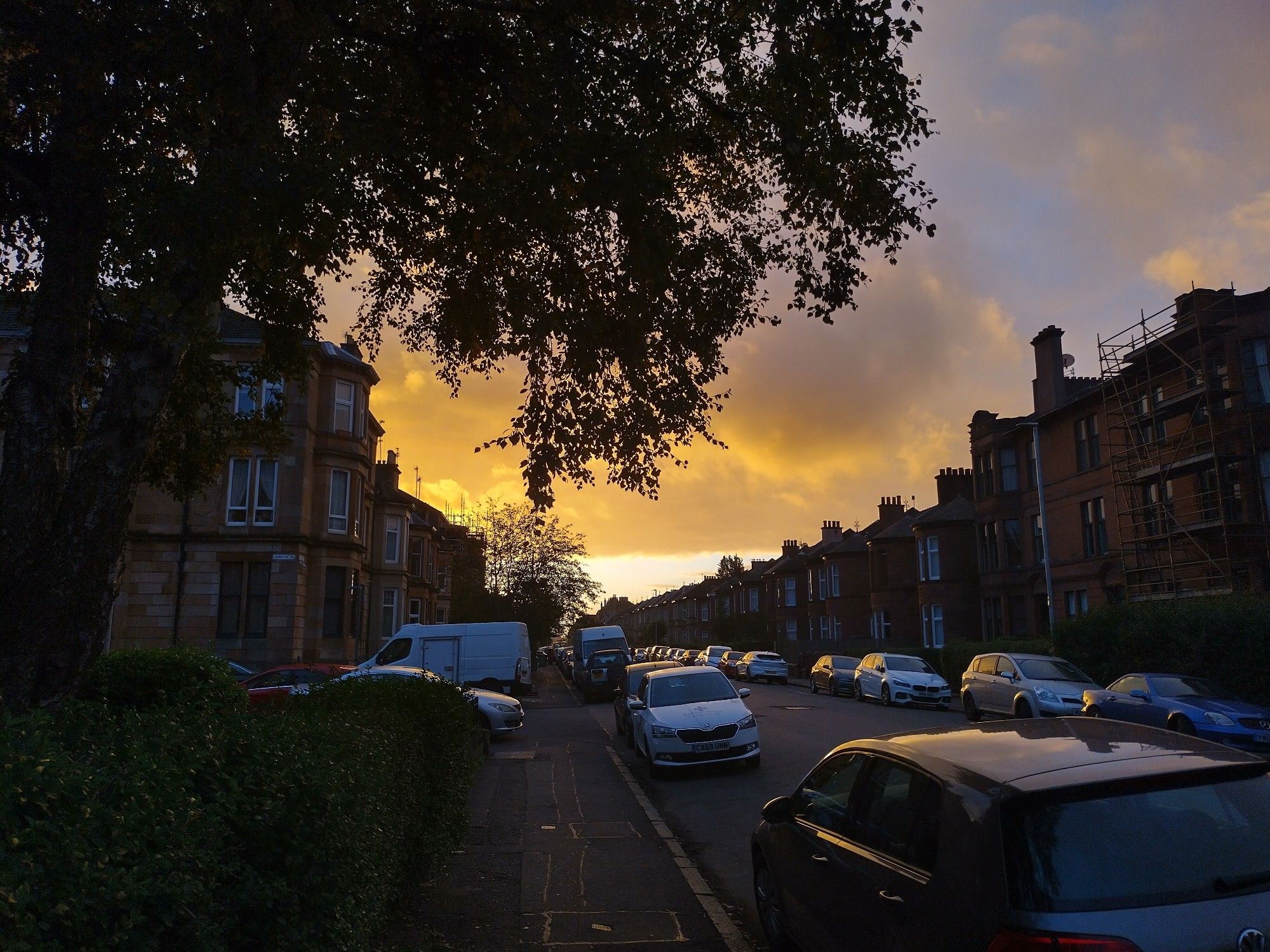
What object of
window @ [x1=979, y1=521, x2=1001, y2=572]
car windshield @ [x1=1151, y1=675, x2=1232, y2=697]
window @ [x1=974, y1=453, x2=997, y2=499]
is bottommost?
car windshield @ [x1=1151, y1=675, x2=1232, y2=697]

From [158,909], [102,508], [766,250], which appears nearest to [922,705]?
[766,250]

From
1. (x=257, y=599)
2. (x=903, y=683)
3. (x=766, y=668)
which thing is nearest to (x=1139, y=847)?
(x=903, y=683)

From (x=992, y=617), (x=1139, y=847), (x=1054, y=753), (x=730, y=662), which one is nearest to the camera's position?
(x=1139, y=847)

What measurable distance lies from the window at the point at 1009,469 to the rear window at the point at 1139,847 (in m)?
38.3

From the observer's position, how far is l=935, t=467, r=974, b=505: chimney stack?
49812 mm

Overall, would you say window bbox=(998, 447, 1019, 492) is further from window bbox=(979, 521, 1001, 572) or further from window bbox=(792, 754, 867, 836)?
window bbox=(792, 754, 867, 836)

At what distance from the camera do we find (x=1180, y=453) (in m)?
29.7

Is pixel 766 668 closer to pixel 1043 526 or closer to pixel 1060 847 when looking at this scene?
pixel 1043 526

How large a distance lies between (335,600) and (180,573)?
5672 millimetres

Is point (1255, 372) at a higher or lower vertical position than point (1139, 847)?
higher

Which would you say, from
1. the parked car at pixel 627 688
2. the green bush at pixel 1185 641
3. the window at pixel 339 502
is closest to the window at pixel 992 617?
the green bush at pixel 1185 641

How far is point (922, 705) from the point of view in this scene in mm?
28234

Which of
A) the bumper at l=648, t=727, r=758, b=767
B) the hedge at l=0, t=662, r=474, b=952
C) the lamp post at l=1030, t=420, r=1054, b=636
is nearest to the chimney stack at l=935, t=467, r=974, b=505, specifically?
the lamp post at l=1030, t=420, r=1054, b=636

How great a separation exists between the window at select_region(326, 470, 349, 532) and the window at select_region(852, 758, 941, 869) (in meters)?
33.2
